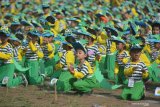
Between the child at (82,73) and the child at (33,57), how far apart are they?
6.80 ft

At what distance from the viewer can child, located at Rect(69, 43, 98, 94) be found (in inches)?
436

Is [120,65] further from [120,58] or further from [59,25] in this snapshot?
[59,25]

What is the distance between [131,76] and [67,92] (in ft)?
5.79

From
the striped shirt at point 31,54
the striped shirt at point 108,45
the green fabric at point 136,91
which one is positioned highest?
the striped shirt at point 108,45

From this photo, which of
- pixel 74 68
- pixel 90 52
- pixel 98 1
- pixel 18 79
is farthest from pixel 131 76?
pixel 98 1

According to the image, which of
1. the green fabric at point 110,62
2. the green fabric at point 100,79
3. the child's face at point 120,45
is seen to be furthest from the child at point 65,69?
the green fabric at point 110,62

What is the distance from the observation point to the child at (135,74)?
35.5 ft

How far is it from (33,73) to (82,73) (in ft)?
7.69

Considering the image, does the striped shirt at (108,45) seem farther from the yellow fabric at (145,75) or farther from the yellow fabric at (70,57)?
the yellow fabric at (145,75)

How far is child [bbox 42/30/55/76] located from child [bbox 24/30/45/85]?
615mm

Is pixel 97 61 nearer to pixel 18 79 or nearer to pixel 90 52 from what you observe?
pixel 90 52

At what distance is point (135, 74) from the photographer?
428 inches

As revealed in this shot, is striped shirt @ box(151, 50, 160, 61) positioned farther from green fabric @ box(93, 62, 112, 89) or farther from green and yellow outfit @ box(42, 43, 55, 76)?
green and yellow outfit @ box(42, 43, 55, 76)

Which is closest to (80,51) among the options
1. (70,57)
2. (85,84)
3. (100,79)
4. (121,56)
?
(85,84)
